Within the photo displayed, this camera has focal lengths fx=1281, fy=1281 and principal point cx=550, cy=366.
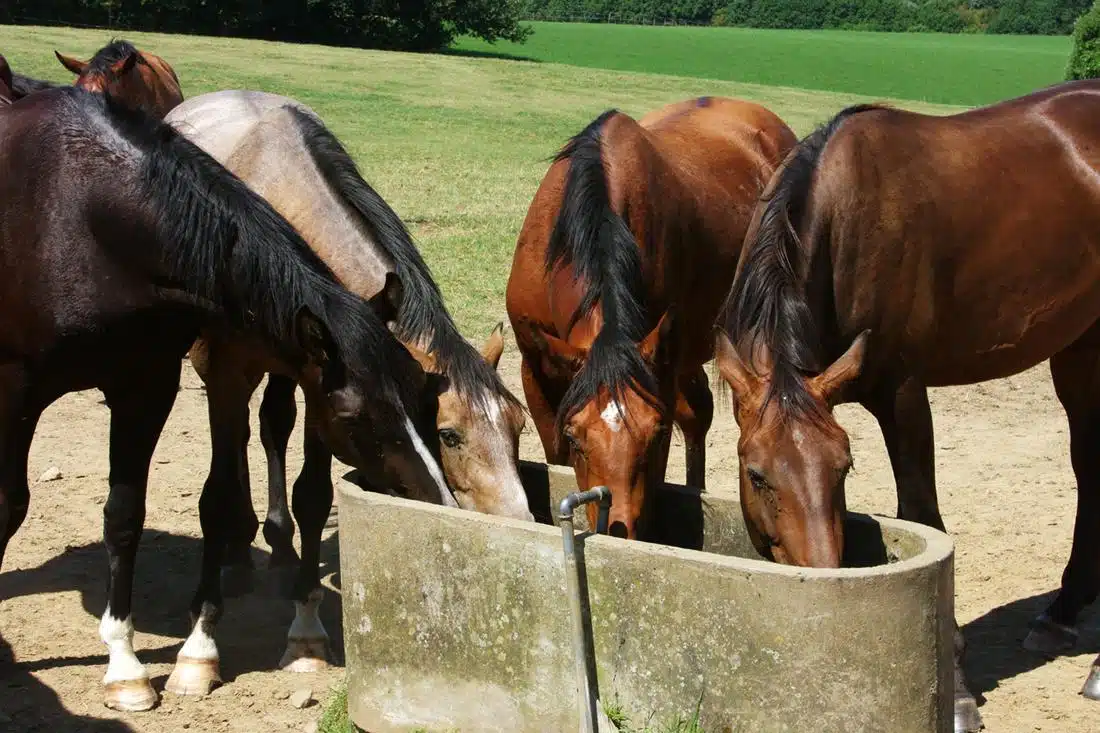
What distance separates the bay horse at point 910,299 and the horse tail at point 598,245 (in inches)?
16.5

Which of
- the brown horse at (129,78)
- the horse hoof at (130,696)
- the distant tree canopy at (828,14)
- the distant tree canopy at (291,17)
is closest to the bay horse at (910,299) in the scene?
the horse hoof at (130,696)

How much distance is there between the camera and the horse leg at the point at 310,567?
485cm

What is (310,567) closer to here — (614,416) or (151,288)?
(151,288)

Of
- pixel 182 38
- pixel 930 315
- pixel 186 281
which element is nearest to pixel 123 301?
pixel 186 281

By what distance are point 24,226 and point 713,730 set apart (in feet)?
9.04

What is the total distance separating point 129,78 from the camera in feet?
24.4

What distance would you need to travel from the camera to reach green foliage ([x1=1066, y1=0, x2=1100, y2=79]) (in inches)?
933

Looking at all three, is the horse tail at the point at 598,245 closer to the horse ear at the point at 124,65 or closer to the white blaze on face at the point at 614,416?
the white blaze on face at the point at 614,416

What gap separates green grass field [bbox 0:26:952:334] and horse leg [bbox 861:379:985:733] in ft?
15.1

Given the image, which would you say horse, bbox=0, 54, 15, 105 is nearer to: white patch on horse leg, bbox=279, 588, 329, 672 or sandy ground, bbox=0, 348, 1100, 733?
sandy ground, bbox=0, 348, 1100, 733

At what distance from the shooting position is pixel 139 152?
14.1 ft

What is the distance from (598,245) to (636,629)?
1.74 meters

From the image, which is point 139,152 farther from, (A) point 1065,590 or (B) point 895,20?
(B) point 895,20

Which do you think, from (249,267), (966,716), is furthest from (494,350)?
(966,716)
